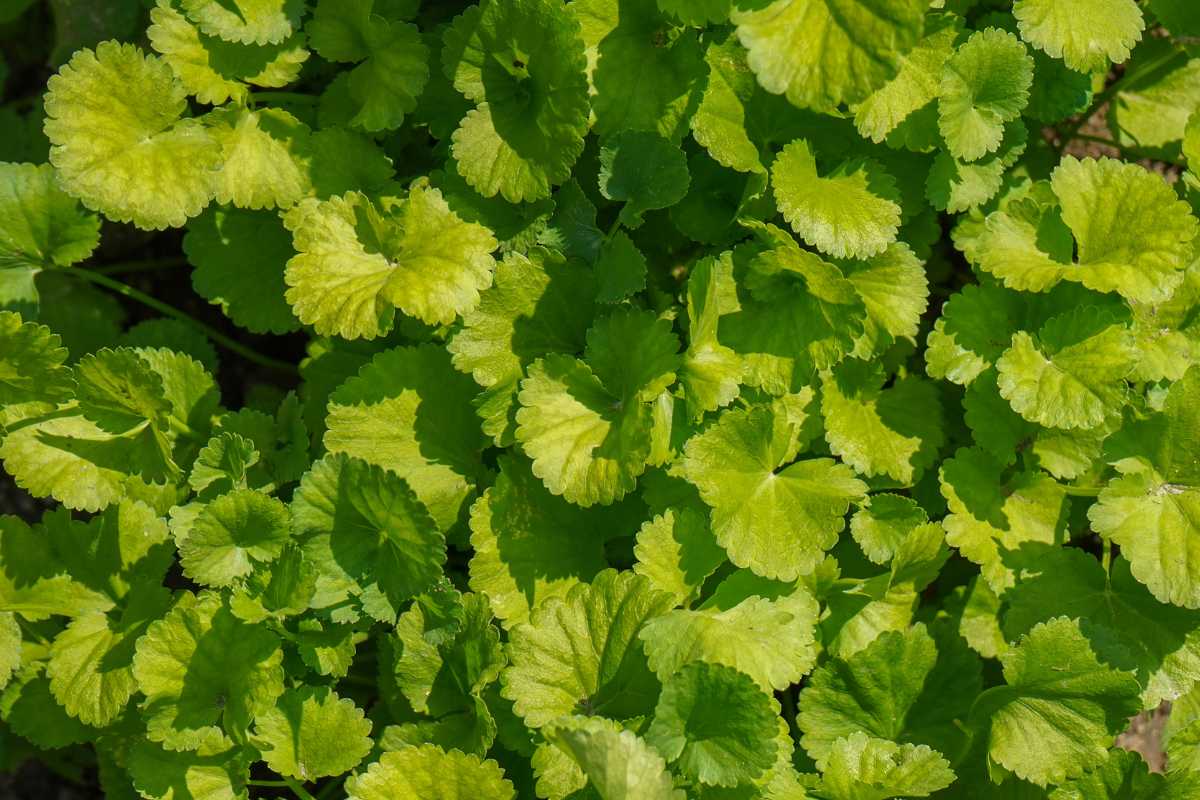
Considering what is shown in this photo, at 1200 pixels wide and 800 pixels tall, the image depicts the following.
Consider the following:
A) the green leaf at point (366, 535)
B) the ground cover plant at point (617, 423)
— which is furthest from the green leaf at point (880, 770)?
the green leaf at point (366, 535)

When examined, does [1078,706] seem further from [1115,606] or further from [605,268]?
[605,268]

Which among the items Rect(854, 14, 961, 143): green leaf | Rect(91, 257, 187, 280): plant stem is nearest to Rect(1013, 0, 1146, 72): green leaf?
Rect(854, 14, 961, 143): green leaf

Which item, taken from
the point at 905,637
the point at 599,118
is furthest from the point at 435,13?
the point at 905,637

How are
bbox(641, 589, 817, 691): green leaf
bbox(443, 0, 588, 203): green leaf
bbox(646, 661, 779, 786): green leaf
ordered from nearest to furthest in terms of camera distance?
1. bbox(646, 661, 779, 786): green leaf
2. bbox(641, 589, 817, 691): green leaf
3. bbox(443, 0, 588, 203): green leaf

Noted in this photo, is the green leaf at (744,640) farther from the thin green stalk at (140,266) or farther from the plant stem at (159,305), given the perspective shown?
the thin green stalk at (140,266)

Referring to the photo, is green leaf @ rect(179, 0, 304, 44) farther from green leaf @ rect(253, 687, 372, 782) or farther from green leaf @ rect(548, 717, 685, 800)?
green leaf @ rect(548, 717, 685, 800)
